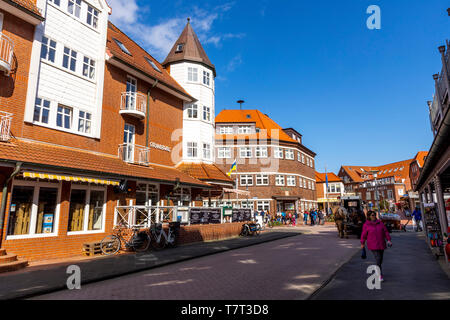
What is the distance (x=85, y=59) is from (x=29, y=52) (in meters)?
3.04

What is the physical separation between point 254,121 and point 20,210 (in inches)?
1451

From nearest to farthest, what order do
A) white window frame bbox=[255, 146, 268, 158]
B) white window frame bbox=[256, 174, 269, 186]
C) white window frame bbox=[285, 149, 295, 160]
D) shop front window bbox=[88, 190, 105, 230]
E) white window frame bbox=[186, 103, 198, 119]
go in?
shop front window bbox=[88, 190, 105, 230]
white window frame bbox=[186, 103, 198, 119]
white window frame bbox=[256, 174, 269, 186]
white window frame bbox=[255, 146, 268, 158]
white window frame bbox=[285, 149, 295, 160]

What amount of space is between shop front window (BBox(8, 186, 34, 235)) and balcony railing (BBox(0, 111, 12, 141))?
1890 millimetres

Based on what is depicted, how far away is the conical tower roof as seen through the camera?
23620 mm

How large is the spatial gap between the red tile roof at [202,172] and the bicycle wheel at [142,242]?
7.18m

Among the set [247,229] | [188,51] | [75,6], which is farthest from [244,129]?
[75,6]

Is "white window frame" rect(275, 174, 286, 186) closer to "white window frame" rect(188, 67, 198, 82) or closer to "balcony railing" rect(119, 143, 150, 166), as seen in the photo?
"white window frame" rect(188, 67, 198, 82)

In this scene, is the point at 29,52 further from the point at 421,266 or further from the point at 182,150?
the point at 421,266

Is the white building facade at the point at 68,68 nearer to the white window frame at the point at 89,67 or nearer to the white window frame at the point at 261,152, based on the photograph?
the white window frame at the point at 89,67

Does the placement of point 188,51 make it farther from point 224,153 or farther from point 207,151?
point 224,153

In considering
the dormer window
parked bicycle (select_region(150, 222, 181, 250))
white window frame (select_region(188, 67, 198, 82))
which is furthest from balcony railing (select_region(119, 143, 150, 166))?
the dormer window

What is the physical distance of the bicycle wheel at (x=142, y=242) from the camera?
41.9 feet

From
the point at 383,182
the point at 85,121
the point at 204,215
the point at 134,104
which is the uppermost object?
the point at 383,182

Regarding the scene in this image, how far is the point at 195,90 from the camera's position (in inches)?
909
